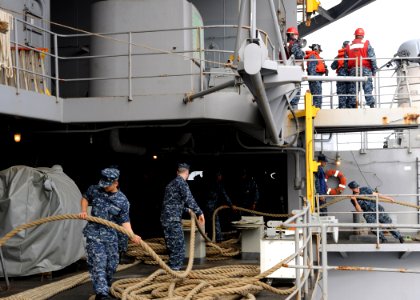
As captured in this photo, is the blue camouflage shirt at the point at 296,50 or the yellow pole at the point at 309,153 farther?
the blue camouflage shirt at the point at 296,50

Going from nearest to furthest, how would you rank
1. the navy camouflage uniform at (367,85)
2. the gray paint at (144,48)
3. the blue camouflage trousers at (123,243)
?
the blue camouflage trousers at (123,243), the gray paint at (144,48), the navy camouflage uniform at (367,85)

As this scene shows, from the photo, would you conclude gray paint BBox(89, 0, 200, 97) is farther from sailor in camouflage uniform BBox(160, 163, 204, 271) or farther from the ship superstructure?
sailor in camouflage uniform BBox(160, 163, 204, 271)

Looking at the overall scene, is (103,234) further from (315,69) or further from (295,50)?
(315,69)

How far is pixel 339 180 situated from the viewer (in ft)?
46.2

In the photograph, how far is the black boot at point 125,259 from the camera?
9.32m

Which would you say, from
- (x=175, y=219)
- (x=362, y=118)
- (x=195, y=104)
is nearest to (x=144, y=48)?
(x=195, y=104)

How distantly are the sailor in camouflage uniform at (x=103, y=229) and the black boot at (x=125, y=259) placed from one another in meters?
2.82

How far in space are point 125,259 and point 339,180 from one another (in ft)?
19.9

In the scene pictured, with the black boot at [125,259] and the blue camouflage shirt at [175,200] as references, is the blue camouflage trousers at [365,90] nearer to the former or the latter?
the black boot at [125,259]

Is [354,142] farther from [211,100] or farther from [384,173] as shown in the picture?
[211,100]

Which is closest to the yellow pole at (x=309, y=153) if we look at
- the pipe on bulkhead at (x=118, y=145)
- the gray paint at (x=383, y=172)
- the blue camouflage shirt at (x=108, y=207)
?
the pipe on bulkhead at (x=118, y=145)

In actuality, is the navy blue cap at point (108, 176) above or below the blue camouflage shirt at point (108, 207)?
above

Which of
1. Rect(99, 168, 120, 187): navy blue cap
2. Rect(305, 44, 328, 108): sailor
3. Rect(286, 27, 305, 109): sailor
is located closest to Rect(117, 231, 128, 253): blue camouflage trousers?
Rect(99, 168, 120, 187): navy blue cap

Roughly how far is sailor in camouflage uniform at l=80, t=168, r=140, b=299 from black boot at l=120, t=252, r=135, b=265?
2819 millimetres
